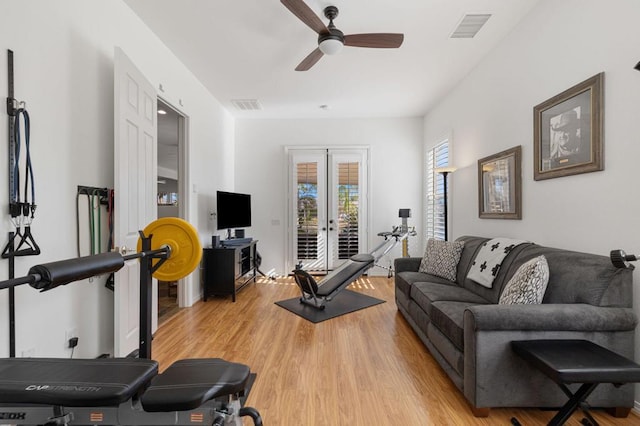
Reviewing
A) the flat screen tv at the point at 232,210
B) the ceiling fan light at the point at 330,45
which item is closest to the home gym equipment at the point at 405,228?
the flat screen tv at the point at 232,210

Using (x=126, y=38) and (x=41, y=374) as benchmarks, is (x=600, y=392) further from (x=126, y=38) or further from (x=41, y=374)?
(x=126, y=38)

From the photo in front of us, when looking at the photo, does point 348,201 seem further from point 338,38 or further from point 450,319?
point 450,319

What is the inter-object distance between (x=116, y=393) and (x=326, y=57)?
3406 mm

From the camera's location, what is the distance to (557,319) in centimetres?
166

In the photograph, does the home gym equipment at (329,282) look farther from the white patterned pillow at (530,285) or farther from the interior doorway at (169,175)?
the white patterned pillow at (530,285)

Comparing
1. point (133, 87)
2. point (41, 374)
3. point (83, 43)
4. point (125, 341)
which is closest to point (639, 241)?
point (41, 374)

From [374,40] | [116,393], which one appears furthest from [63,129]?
[374,40]

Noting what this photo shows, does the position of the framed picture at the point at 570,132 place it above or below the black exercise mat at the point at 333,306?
above

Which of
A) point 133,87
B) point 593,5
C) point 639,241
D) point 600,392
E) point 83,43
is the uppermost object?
point 593,5

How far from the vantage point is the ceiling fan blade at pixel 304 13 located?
2.06m

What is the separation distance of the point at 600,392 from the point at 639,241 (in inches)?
35.3

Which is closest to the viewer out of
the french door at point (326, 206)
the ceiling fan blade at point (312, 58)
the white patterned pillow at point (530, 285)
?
the white patterned pillow at point (530, 285)

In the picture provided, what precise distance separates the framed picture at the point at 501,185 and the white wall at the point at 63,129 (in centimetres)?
354

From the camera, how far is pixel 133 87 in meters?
2.36
